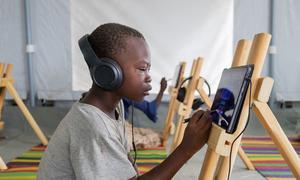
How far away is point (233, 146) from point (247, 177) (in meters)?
1.33

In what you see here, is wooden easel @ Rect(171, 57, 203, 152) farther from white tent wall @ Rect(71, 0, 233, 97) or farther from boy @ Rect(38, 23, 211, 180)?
white tent wall @ Rect(71, 0, 233, 97)

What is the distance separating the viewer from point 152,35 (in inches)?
146

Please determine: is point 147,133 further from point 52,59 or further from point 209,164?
point 209,164

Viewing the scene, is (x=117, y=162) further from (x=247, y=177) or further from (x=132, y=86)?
(x=247, y=177)

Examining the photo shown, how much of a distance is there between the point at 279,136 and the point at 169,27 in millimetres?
2852

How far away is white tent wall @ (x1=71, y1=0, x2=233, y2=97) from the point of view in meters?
3.67

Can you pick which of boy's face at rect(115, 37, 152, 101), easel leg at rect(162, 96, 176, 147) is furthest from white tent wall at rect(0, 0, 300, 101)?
boy's face at rect(115, 37, 152, 101)

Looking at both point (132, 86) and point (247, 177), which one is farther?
point (247, 177)

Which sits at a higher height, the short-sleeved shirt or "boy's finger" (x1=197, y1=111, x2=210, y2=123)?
"boy's finger" (x1=197, y1=111, x2=210, y2=123)

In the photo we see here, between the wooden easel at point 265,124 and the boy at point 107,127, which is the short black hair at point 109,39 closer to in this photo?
the boy at point 107,127

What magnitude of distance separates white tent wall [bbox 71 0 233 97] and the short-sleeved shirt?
2.91 meters

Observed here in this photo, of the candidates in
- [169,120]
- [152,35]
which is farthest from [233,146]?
[152,35]

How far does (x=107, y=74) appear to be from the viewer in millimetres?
809

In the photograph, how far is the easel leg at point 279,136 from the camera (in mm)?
963
